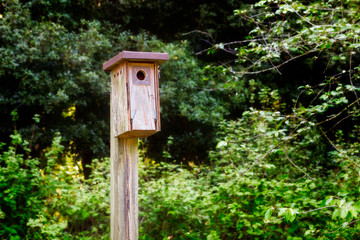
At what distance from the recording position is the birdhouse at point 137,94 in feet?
8.82

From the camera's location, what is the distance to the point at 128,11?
A: 9.24m

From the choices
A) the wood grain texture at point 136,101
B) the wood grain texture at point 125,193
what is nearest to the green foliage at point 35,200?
the wood grain texture at point 125,193

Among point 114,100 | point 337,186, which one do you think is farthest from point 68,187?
point 337,186

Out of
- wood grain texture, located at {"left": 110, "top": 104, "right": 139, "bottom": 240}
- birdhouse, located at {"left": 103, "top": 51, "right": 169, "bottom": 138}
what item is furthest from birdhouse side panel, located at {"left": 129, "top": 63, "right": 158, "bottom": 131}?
wood grain texture, located at {"left": 110, "top": 104, "right": 139, "bottom": 240}

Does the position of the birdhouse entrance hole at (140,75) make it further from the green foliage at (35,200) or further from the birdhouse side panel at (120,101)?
the green foliage at (35,200)

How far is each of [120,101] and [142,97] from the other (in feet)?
0.62

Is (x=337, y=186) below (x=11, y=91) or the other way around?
below

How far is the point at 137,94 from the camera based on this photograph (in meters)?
2.74

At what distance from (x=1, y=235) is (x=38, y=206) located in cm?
47

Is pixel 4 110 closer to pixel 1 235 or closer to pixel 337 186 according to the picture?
pixel 1 235

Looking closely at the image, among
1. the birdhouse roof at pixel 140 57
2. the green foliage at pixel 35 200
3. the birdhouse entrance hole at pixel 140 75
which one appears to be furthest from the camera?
the green foliage at pixel 35 200

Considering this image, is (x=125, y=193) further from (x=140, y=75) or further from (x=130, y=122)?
(x=140, y=75)

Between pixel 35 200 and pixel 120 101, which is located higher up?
pixel 120 101

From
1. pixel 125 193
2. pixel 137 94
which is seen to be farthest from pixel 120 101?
pixel 125 193
